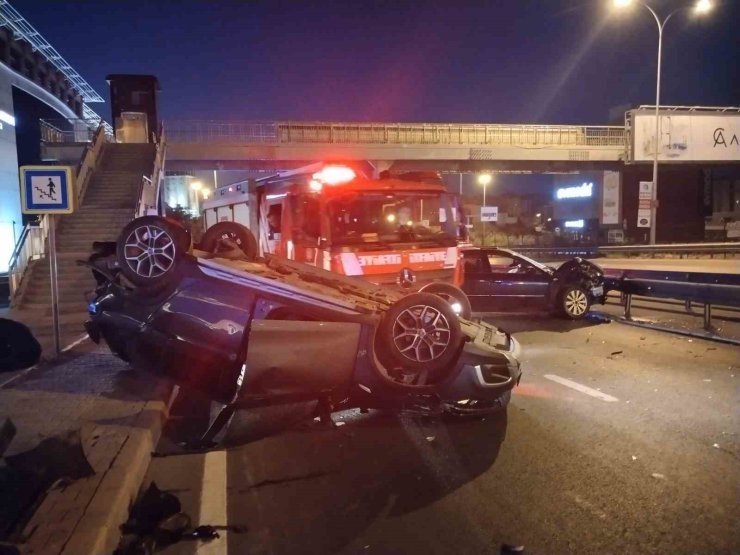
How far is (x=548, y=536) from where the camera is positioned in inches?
134

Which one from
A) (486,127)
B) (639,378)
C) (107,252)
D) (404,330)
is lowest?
(639,378)

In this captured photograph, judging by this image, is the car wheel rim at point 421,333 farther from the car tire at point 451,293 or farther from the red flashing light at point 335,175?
the red flashing light at point 335,175

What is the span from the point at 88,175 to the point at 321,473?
1845cm

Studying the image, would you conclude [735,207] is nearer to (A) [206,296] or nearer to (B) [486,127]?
(B) [486,127]

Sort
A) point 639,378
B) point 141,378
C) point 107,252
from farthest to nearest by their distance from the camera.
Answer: point 639,378 → point 141,378 → point 107,252

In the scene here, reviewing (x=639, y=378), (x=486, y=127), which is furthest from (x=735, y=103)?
(x=639, y=378)

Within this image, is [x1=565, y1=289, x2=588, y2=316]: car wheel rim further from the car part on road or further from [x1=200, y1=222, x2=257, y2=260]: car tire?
the car part on road

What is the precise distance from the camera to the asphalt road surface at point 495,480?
11.2 ft

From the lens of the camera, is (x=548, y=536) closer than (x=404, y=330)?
Yes

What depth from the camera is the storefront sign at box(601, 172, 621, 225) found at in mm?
49469

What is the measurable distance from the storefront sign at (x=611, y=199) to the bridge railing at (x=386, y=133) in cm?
1312

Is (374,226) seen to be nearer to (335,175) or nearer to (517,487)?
(335,175)

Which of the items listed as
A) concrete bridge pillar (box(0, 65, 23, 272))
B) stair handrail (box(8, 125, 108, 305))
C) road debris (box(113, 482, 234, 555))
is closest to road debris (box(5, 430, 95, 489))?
road debris (box(113, 482, 234, 555))

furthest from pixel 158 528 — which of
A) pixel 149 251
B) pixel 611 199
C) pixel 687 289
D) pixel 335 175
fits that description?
pixel 611 199
